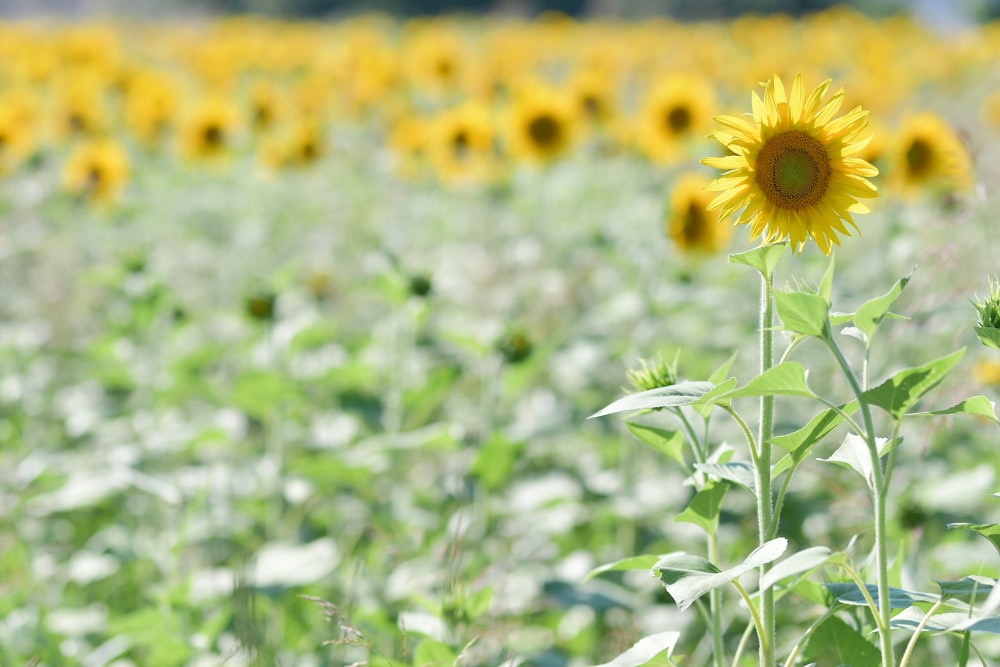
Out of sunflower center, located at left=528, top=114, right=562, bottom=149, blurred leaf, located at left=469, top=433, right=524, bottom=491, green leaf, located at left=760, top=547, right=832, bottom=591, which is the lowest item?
blurred leaf, located at left=469, top=433, right=524, bottom=491

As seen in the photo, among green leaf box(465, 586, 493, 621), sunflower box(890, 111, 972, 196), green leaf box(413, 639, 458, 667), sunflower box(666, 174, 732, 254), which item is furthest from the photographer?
sunflower box(890, 111, 972, 196)

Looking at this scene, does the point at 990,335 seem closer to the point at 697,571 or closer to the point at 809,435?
the point at 809,435

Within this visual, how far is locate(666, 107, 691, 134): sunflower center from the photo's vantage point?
11.2 feet

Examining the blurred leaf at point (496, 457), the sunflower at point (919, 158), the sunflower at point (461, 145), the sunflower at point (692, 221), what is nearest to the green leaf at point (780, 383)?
the blurred leaf at point (496, 457)

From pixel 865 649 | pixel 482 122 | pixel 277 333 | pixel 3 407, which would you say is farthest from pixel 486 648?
pixel 482 122

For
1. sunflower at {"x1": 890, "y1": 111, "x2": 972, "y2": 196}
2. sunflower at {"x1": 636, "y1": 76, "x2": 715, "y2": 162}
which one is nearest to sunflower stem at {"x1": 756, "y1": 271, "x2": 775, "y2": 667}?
sunflower at {"x1": 890, "y1": 111, "x2": 972, "y2": 196}

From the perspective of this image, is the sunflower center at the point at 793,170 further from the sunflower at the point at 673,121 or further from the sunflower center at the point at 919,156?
the sunflower at the point at 673,121

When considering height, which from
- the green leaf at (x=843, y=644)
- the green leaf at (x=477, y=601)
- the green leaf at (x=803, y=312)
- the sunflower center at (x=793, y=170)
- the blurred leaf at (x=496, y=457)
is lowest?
the blurred leaf at (x=496, y=457)

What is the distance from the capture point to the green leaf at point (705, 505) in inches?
40.3

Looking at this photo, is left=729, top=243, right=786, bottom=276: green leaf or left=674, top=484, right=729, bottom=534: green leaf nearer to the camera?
left=729, top=243, right=786, bottom=276: green leaf

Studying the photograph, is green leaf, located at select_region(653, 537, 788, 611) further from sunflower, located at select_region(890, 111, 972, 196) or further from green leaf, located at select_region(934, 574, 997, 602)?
sunflower, located at select_region(890, 111, 972, 196)

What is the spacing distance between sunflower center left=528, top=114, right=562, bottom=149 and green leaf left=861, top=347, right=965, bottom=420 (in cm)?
274

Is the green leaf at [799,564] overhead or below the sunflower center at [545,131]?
below

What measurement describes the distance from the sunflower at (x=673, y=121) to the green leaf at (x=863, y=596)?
252cm
